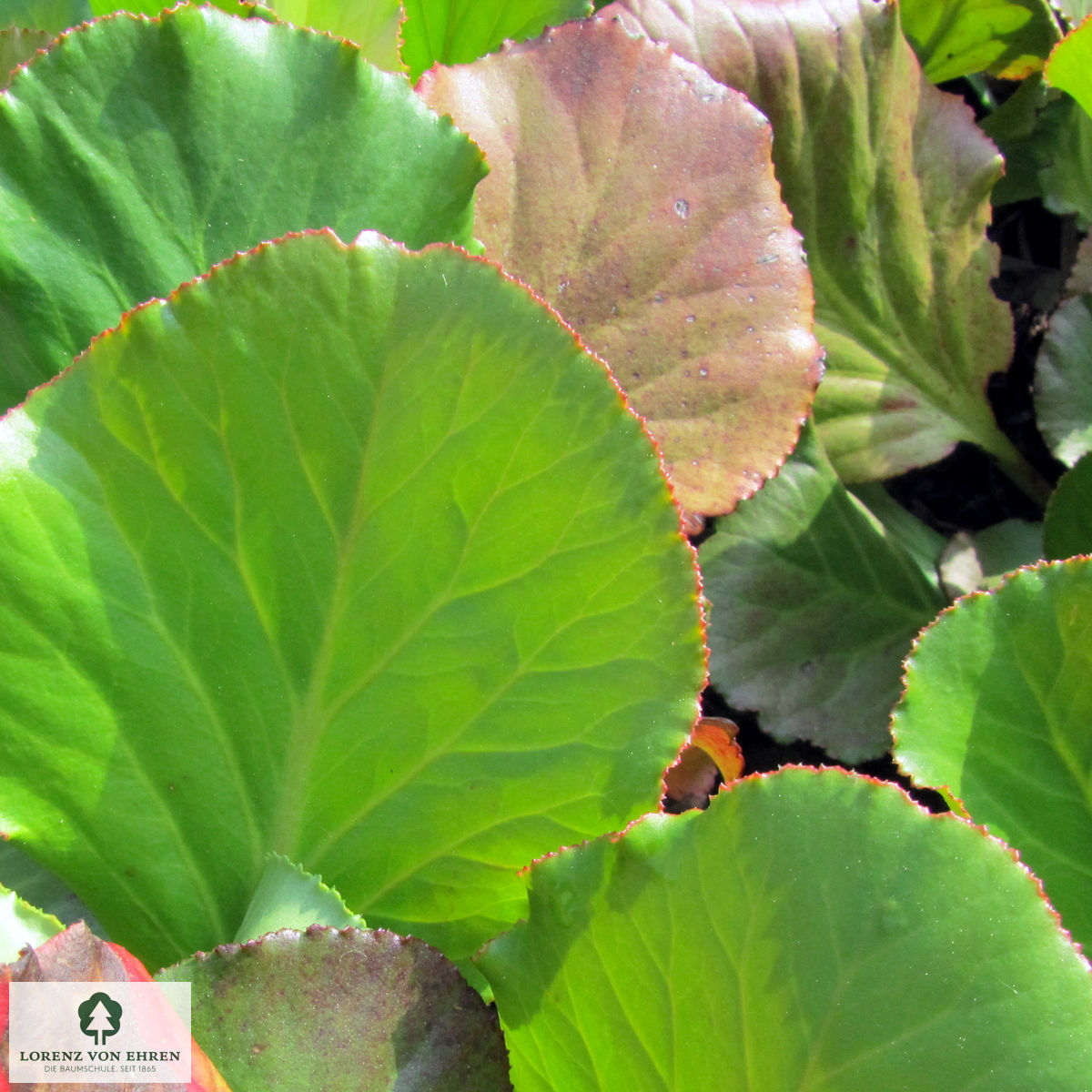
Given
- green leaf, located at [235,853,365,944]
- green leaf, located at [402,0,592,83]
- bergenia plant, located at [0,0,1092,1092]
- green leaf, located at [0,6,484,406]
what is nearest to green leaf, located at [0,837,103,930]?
bergenia plant, located at [0,0,1092,1092]

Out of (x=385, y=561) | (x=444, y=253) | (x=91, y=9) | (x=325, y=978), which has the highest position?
(x=91, y=9)

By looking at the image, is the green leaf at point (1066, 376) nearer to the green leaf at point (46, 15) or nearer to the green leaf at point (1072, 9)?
the green leaf at point (1072, 9)

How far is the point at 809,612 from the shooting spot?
2.95 feet

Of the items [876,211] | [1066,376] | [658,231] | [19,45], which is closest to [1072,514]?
[1066,376]

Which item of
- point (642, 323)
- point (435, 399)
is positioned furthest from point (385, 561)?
point (642, 323)

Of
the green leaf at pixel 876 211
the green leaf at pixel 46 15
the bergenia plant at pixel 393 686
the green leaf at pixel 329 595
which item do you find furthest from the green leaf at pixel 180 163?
the green leaf at pixel 876 211

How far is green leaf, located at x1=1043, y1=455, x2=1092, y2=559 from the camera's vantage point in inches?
33.7

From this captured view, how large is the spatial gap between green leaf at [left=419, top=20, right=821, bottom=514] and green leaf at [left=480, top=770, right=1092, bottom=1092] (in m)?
0.33

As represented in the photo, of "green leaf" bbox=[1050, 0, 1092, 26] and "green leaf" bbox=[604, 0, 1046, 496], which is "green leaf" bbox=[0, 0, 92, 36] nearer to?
"green leaf" bbox=[604, 0, 1046, 496]

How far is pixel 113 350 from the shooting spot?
0.46 m

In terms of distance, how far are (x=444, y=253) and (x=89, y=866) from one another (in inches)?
12.4

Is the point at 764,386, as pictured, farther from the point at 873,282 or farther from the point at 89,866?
the point at 89,866

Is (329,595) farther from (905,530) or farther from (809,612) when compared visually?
(905,530)
